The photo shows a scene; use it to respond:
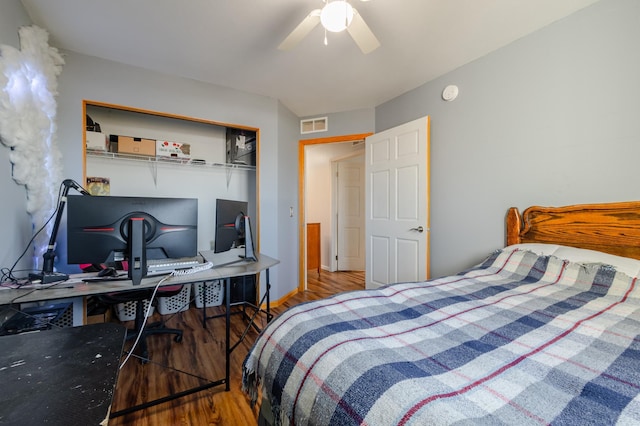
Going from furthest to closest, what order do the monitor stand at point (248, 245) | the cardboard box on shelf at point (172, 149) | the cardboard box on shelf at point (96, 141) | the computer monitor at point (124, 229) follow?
the cardboard box on shelf at point (172, 149) → the cardboard box on shelf at point (96, 141) → the monitor stand at point (248, 245) → the computer monitor at point (124, 229)

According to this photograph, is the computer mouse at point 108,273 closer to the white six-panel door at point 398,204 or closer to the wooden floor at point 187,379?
the wooden floor at point 187,379

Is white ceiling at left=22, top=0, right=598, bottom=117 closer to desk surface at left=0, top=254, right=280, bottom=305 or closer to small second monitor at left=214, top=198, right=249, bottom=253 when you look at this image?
small second monitor at left=214, top=198, right=249, bottom=253

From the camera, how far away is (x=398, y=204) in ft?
9.53

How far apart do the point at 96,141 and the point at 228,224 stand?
1.69 meters

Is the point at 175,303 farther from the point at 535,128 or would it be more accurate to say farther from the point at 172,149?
the point at 535,128

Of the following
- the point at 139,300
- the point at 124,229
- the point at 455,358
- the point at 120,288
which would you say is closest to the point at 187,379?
the point at 139,300

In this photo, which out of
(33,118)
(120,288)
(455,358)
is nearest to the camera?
(455,358)

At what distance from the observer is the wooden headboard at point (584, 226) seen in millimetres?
1565

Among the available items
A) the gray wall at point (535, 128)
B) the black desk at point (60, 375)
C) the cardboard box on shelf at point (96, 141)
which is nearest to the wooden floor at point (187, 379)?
the black desk at point (60, 375)

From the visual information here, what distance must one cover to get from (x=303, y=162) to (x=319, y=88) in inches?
41.7

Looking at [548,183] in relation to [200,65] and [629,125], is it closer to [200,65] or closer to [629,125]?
[629,125]

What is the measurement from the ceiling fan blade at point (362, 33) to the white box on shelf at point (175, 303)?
2782 mm

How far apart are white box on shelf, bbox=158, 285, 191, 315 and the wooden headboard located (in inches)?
125

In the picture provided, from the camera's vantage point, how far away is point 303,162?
367cm
